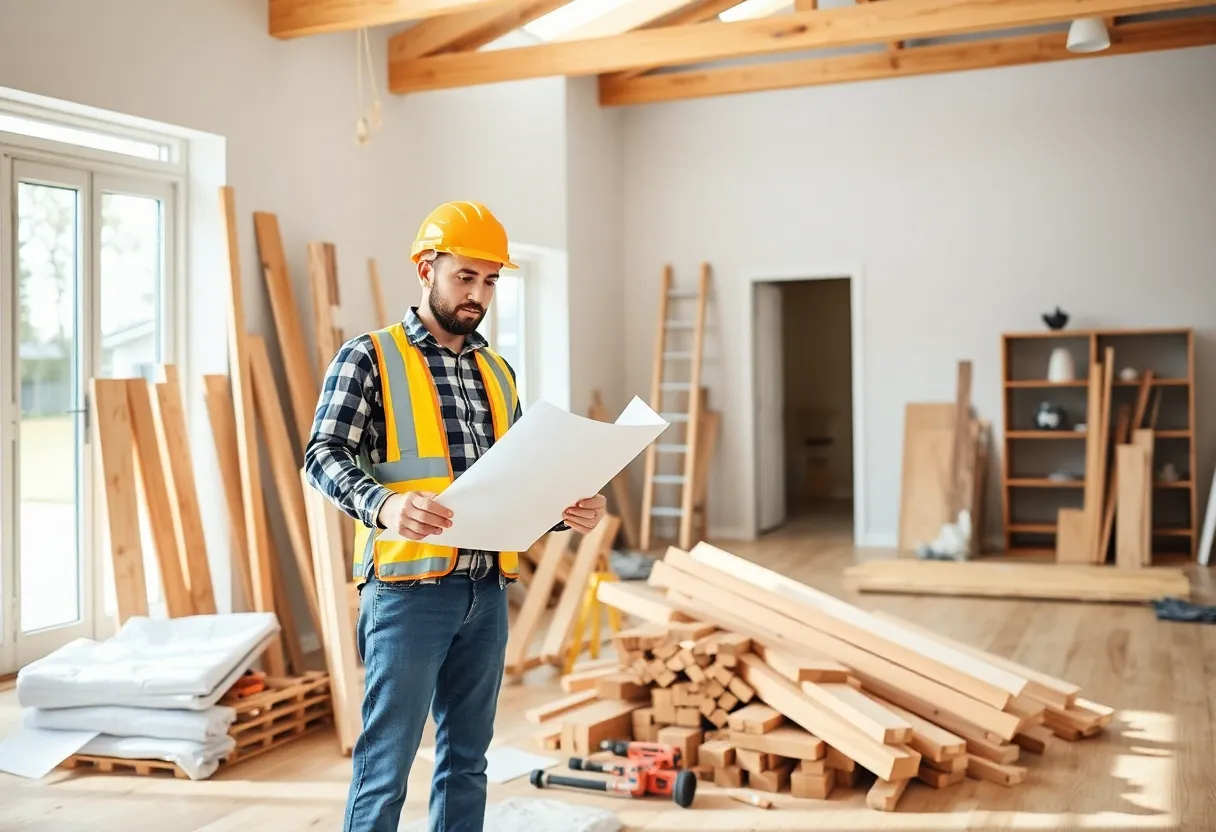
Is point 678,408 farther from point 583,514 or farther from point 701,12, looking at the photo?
point 583,514

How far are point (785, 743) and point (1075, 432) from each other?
18.1 ft

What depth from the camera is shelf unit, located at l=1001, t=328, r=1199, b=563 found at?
335 inches

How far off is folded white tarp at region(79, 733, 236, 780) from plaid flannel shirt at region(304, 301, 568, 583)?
2.03 m

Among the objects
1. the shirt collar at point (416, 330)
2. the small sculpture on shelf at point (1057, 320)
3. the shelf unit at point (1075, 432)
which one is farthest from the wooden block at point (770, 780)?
the small sculpture on shelf at point (1057, 320)

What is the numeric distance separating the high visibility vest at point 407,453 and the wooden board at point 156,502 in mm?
2749

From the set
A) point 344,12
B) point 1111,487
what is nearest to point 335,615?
point 344,12

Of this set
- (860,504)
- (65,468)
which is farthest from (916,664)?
(860,504)

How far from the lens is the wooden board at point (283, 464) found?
17.8 feet

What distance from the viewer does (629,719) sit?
427 centimetres

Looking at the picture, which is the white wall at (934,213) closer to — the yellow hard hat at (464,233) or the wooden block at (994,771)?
the wooden block at (994,771)

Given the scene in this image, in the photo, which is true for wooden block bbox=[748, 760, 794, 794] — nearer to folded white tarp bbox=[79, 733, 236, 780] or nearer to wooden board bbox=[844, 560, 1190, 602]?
folded white tarp bbox=[79, 733, 236, 780]

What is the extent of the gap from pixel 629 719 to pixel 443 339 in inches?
87.2

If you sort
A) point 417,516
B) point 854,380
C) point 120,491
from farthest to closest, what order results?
point 854,380 → point 120,491 → point 417,516

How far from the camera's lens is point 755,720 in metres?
3.86
